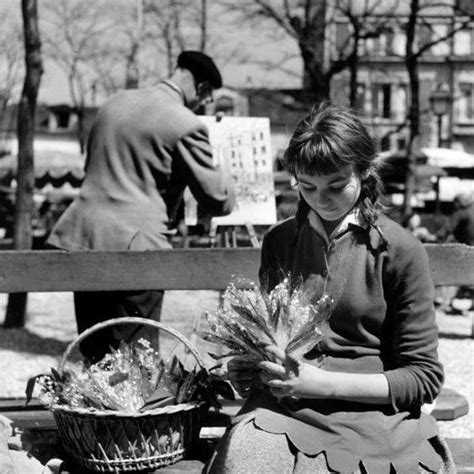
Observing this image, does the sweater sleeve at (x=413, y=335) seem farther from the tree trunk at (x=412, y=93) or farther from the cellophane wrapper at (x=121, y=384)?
the tree trunk at (x=412, y=93)

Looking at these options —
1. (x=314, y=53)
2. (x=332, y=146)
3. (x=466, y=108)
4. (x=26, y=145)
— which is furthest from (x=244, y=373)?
(x=466, y=108)

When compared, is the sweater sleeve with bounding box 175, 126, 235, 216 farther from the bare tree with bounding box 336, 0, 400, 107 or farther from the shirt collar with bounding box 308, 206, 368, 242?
the bare tree with bounding box 336, 0, 400, 107

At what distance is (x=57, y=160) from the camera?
27688 millimetres

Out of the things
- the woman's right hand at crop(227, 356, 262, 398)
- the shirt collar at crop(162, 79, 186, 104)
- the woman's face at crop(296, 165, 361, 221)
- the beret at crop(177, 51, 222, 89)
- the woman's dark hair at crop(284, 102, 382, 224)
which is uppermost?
the beret at crop(177, 51, 222, 89)

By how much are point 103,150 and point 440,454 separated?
86.6 inches

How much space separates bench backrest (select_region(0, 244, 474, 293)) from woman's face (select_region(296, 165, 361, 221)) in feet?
4.17

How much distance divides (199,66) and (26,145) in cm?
462

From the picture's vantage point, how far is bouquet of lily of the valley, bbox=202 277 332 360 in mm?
2127

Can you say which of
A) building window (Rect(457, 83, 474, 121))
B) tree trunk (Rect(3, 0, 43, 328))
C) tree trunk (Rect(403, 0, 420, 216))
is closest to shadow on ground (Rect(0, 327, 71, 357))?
tree trunk (Rect(3, 0, 43, 328))

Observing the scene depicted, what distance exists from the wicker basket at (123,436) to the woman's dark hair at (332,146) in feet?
2.48

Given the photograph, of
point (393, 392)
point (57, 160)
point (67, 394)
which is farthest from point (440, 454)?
point (57, 160)

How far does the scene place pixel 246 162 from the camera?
19.1 ft

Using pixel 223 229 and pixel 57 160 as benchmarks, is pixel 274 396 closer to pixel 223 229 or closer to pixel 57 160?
pixel 223 229

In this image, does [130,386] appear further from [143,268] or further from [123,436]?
[143,268]
